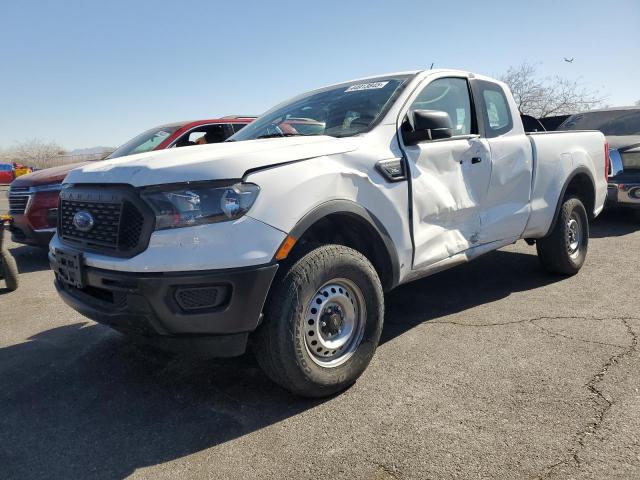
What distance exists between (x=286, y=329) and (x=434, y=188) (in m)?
1.56

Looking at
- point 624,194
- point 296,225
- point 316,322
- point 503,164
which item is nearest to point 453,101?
point 503,164

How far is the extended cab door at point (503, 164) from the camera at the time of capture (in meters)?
4.07

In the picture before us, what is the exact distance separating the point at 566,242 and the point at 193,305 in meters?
3.97

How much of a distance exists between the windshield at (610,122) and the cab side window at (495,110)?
559 centimetres

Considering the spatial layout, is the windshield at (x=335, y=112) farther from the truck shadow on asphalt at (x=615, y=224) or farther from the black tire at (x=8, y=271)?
the truck shadow on asphalt at (x=615, y=224)

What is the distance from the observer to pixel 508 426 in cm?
248

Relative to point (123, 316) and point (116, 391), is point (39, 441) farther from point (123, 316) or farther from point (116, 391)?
point (123, 316)

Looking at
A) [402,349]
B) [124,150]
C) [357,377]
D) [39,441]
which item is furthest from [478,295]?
[124,150]

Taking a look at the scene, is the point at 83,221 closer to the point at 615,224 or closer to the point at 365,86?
the point at 365,86

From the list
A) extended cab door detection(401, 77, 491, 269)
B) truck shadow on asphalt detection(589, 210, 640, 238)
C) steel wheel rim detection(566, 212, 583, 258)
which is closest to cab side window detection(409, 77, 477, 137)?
extended cab door detection(401, 77, 491, 269)

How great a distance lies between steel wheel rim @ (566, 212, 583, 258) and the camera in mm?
5113

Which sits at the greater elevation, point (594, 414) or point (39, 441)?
point (39, 441)

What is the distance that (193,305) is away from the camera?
7.91 feet

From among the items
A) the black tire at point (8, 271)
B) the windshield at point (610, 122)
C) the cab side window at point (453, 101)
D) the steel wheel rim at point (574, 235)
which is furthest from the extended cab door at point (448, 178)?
the windshield at point (610, 122)
